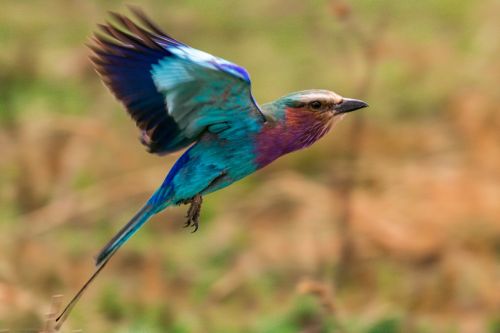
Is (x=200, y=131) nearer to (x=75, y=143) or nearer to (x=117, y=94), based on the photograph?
(x=117, y=94)

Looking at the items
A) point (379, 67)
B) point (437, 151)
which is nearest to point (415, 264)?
point (437, 151)

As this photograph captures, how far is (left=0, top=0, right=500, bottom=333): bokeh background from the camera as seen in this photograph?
18.8 ft

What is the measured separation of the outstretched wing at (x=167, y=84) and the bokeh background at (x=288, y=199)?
1.18m

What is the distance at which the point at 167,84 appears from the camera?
3.45m

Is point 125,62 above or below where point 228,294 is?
above

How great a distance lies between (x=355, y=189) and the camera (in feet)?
22.5

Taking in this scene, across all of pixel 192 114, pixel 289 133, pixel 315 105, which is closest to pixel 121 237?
pixel 192 114

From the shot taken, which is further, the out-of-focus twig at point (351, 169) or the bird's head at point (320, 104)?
the out-of-focus twig at point (351, 169)

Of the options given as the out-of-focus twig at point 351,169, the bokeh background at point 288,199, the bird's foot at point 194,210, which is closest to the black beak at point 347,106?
the bird's foot at point 194,210

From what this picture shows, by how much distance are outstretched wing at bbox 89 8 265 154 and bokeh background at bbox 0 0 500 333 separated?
1183 mm

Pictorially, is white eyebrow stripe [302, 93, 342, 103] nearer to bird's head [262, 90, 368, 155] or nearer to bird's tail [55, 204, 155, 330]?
bird's head [262, 90, 368, 155]

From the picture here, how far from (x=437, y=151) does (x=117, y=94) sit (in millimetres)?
4009

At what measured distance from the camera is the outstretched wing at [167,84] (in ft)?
11.0

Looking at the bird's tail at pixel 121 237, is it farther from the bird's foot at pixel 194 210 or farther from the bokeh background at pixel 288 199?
the bokeh background at pixel 288 199
